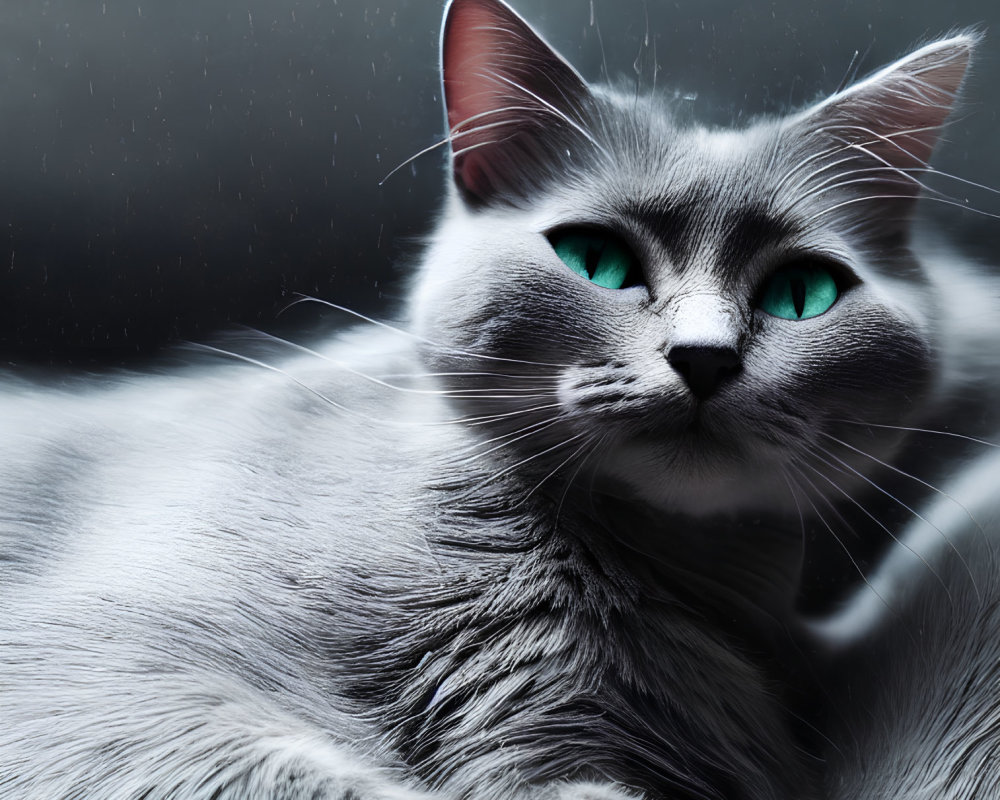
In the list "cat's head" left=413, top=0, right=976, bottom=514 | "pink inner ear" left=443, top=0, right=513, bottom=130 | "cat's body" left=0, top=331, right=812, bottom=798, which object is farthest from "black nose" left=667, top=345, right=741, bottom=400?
"pink inner ear" left=443, top=0, right=513, bottom=130

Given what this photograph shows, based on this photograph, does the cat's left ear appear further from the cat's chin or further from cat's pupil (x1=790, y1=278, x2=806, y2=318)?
the cat's chin

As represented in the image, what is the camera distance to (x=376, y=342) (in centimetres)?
69

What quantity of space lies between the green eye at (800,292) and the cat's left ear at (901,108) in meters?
0.11

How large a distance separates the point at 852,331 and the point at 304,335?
1.38ft

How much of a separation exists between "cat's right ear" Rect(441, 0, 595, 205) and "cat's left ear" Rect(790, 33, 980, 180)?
0.61 ft

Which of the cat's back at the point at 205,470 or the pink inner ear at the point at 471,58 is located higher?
the pink inner ear at the point at 471,58

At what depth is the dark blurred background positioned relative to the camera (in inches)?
27.0

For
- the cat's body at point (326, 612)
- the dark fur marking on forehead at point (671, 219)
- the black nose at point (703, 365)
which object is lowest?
the cat's body at point (326, 612)

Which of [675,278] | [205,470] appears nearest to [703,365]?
[675,278]

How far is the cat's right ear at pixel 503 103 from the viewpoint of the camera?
67cm

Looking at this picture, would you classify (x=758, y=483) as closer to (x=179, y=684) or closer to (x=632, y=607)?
(x=632, y=607)

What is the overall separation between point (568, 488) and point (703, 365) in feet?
0.48

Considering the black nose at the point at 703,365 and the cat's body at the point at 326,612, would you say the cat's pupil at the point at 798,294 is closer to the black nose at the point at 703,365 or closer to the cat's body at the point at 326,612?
the black nose at the point at 703,365

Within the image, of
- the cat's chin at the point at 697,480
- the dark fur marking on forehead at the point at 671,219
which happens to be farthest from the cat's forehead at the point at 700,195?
the cat's chin at the point at 697,480
